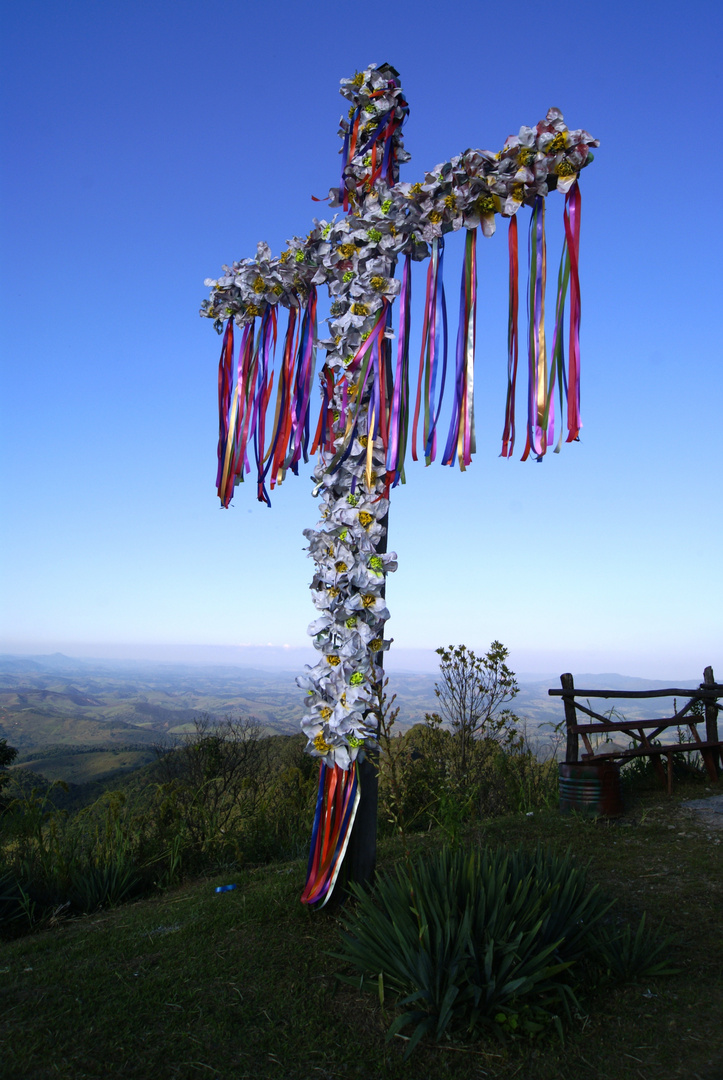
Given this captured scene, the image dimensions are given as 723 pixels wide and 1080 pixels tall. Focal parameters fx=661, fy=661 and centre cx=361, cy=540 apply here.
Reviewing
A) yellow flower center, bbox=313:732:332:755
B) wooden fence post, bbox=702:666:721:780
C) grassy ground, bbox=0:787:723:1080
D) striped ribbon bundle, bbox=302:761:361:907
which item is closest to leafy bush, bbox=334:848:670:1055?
grassy ground, bbox=0:787:723:1080

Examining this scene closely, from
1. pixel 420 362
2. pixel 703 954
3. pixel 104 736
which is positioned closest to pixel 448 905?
pixel 703 954

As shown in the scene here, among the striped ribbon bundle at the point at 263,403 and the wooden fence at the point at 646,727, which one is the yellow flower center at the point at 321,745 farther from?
the wooden fence at the point at 646,727

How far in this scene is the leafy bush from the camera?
2.51m

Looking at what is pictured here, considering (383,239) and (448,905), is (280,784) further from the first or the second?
(383,239)

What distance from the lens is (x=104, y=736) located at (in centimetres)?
5709

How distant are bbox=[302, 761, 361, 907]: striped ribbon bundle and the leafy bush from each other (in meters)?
0.45

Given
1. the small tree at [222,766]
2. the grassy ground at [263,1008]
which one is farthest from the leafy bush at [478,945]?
the small tree at [222,766]

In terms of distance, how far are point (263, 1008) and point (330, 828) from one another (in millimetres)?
993

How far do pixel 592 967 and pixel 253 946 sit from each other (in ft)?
5.21

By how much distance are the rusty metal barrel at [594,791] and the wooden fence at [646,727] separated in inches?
18.5

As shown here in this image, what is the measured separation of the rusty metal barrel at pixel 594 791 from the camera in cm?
575

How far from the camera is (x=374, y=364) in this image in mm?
3857

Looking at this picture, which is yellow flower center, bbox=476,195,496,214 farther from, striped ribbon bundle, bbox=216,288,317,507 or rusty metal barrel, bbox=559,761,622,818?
rusty metal barrel, bbox=559,761,622,818

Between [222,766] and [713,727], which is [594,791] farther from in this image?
[222,766]
